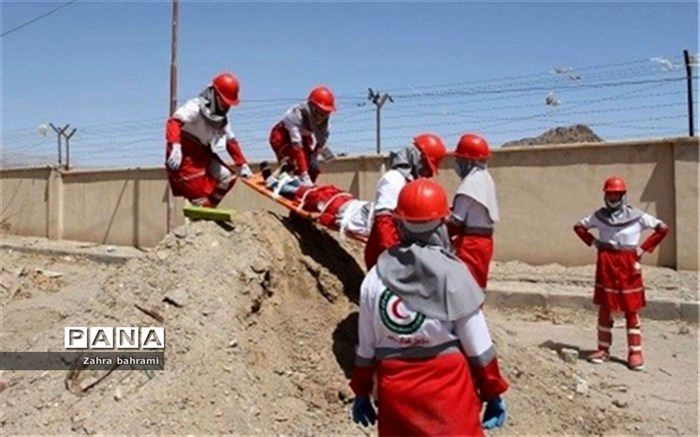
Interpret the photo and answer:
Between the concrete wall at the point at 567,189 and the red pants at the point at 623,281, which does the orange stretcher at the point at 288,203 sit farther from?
the concrete wall at the point at 567,189

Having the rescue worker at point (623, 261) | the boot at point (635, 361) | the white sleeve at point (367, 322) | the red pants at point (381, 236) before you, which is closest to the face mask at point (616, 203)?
the rescue worker at point (623, 261)

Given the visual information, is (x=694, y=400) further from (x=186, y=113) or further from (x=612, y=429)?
(x=186, y=113)

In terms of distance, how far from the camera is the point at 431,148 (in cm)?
508

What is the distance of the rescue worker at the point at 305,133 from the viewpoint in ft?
21.1

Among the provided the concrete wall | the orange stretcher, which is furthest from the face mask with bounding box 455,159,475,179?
the concrete wall

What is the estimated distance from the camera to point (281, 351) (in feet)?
17.0

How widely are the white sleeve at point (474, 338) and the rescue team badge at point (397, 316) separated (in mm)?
171

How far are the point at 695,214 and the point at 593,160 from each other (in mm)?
1543

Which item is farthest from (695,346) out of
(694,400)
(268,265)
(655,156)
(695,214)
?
(268,265)

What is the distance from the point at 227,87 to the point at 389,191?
2.24 meters

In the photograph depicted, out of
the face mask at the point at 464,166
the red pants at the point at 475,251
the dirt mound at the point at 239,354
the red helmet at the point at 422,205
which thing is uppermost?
the face mask at the point at 464,166

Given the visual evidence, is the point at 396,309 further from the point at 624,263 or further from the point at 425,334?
the point at 624,263

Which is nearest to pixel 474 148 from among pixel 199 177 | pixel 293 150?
pixel 293 150

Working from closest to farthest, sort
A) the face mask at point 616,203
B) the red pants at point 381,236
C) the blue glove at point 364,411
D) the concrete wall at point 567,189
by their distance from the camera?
the blue glove at point 364,411
the red pants at point 381,236
the face mask at point 616,203
the concrete wall at point 567,189
